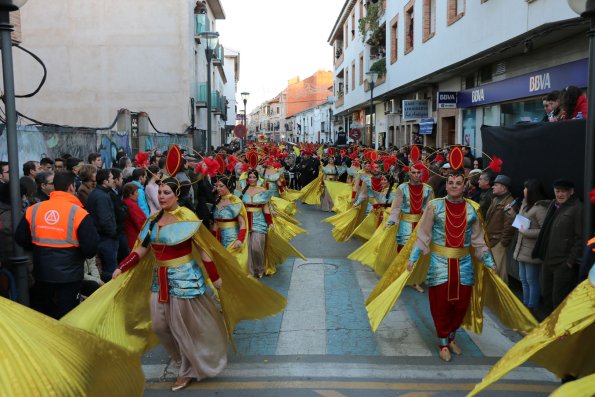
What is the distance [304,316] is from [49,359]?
4.59 metres

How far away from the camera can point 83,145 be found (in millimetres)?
11602

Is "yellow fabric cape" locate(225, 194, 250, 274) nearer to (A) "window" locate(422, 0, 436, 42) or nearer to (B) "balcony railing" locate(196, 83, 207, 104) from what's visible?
(A) "window" locate(422, 0, 436, 42)

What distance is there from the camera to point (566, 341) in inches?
155

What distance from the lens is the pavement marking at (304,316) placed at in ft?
19.2

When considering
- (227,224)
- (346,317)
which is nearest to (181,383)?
(346,317)

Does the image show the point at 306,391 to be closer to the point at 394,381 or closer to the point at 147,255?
the point at 394,381

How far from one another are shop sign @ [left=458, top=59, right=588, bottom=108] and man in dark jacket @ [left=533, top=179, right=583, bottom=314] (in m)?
4.88

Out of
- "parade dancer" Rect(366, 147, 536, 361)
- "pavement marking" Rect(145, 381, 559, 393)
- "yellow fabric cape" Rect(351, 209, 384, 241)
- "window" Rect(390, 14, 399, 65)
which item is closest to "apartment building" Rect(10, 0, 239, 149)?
"window" Rect(390, 14, 399, 65)

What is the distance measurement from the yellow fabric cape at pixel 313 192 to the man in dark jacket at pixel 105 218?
37.3 ft

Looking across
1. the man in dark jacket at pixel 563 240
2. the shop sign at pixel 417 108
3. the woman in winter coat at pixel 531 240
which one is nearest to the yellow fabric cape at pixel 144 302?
the man in dark jacket at pixel 563 240

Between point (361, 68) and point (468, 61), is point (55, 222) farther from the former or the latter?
point (361, 68)

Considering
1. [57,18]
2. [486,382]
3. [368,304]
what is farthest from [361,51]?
[486,382]

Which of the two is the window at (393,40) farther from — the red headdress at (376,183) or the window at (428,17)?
the red headdress at (376,183)

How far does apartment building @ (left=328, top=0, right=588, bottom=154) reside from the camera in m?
10.8
